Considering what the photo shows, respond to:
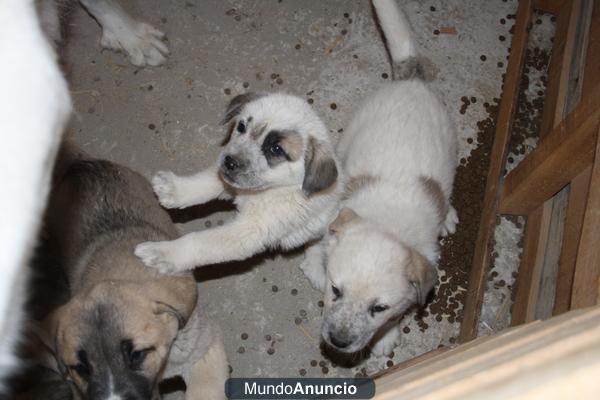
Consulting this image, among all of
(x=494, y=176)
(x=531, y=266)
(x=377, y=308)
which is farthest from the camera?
(x=494, y=176)

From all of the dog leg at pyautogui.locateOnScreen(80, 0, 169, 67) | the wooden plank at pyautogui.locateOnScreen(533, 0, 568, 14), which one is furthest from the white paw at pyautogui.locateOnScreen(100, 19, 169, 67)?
the wooden plank at pyautogui.locateOnScreen(533, 0, 568, 14)

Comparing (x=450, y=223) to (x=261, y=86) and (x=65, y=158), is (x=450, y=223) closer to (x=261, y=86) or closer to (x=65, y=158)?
(x=261, y=86)

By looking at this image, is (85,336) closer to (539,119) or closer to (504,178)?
(504,178)

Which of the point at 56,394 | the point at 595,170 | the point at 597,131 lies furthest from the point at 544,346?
the point at 56,394

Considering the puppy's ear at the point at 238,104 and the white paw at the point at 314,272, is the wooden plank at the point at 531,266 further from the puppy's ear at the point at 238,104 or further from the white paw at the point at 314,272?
the puppy's ear at the point at 238,104

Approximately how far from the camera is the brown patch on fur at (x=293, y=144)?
281 centimetres

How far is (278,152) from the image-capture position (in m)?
2.84

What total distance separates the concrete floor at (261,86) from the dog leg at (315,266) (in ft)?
0.44

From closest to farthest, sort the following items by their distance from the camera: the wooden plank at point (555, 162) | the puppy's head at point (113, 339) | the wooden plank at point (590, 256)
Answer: the wooden plank at point (590, 256), the puppy's head at point (113, 339), the wooden plank at point (555, 162)

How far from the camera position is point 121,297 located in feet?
7.71

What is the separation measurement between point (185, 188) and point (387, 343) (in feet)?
4.86

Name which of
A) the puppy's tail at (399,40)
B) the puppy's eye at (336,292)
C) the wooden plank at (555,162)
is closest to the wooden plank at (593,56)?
the wooden plank at (555,162)

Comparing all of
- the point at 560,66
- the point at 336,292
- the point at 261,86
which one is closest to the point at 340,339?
the point at 336,292

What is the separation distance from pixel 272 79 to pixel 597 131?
217cm
